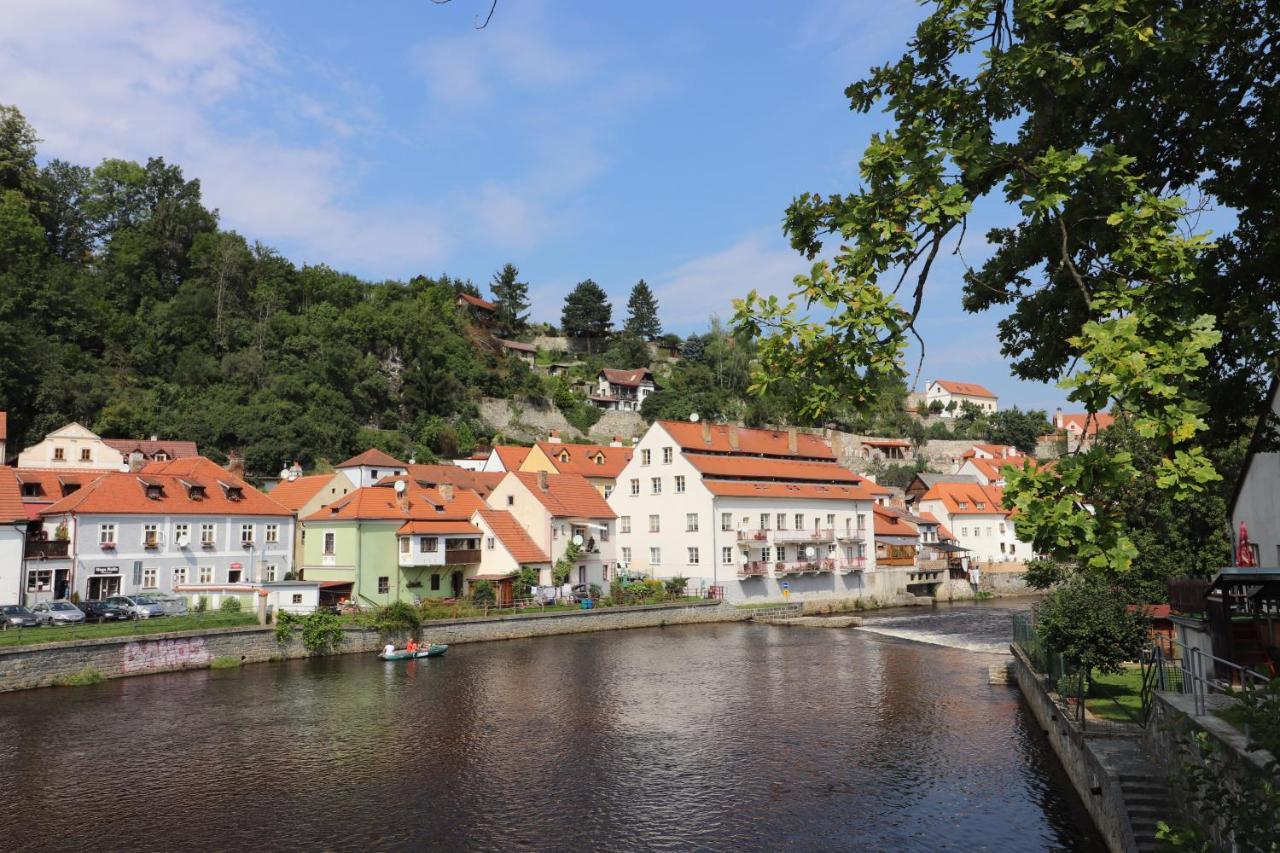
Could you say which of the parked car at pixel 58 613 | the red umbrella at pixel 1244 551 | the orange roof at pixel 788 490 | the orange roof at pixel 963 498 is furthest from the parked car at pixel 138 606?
the orange roof at pixel 963 498

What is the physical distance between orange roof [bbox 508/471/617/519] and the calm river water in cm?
2038

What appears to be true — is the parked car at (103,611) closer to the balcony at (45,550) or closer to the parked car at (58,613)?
the parked car at (58,613)

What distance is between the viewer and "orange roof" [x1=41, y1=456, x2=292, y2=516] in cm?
4416

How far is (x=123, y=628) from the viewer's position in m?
36.2

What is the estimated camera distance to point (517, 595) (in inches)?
2004

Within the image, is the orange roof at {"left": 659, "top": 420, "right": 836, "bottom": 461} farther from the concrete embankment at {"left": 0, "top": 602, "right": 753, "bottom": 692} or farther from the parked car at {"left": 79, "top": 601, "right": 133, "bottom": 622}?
the parked car at {"left": 79, "top": 601, "right": 133, "bottom": 622}

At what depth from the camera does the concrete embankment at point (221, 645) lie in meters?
31.9

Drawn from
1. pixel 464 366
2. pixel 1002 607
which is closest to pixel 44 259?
pixel 464 366

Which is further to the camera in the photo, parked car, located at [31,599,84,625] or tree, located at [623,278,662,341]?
tree, located at [623,278,662,341]

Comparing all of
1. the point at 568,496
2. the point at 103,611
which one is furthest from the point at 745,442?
the point at 103,611

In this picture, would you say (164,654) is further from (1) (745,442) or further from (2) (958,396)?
(2) (958,396)

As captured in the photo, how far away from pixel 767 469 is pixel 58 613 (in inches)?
1732

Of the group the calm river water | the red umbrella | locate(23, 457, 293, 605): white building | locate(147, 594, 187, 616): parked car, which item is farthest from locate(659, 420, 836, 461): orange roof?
the red umbrella

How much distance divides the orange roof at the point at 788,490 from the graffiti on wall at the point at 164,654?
32.1 meters
